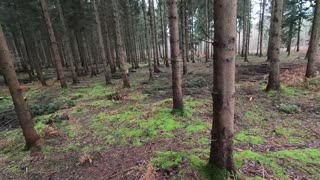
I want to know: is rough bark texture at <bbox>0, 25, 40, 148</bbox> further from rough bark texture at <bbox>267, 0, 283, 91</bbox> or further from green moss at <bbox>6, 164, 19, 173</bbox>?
rough bark texture at <bbox>267, 0, 283, 91</bbox>

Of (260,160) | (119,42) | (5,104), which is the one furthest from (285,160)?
(5,104)

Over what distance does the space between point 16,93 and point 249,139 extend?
5694 millimetres

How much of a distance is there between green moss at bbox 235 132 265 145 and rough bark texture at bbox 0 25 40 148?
5.18 metres

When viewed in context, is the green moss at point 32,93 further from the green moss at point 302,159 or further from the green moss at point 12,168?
the green moss at point 302,159

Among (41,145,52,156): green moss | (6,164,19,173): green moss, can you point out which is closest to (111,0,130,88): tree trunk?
(41,145,52,156): green moss

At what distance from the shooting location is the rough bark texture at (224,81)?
271cm

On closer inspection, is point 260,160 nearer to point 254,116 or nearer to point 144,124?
point 254,116

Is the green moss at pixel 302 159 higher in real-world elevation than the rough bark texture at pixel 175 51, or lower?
lower

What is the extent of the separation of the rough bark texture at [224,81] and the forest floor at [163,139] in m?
0.48

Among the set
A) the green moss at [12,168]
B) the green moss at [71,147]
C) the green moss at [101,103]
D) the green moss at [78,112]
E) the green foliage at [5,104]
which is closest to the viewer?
the green moss at [12,168]

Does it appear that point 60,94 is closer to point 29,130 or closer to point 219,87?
point 29,130

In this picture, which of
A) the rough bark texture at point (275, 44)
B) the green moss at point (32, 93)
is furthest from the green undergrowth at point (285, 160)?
the green moss at point (32, 93)

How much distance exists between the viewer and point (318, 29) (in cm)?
972

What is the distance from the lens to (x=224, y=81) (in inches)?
114
